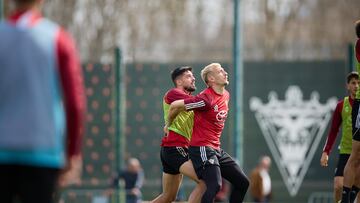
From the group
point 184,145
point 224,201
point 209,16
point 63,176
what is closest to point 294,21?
point 209,16

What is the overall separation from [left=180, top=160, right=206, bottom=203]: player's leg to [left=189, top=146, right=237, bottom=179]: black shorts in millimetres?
103

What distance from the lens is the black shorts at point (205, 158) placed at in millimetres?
12242

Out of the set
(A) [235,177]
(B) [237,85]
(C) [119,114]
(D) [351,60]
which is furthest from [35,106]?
(B) [237,85]

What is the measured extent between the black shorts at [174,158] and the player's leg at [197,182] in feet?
0.31

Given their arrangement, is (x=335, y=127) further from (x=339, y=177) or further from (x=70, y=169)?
(x=70, y=169)

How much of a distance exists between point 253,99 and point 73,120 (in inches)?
876

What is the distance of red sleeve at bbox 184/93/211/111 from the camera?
1195 centimetres

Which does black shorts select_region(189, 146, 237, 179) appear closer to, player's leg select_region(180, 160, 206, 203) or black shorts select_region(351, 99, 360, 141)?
player's leg select_region(180, 160, 206, 203)

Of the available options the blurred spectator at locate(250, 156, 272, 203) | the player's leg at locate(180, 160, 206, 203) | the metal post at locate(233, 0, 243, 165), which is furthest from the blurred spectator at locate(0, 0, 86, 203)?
the blurred spectator at locate(250, 156, 272, 203)

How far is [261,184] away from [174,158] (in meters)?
13.7

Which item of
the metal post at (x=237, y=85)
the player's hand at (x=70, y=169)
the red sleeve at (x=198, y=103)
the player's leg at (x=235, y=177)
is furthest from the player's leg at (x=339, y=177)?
the metal post at (x=237, y=85)

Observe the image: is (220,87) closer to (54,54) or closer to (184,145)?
(184,145)

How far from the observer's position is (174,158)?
12.8 metres

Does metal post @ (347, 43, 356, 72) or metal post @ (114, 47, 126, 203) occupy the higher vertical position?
metal post @ (347, 43, 356, 72)
